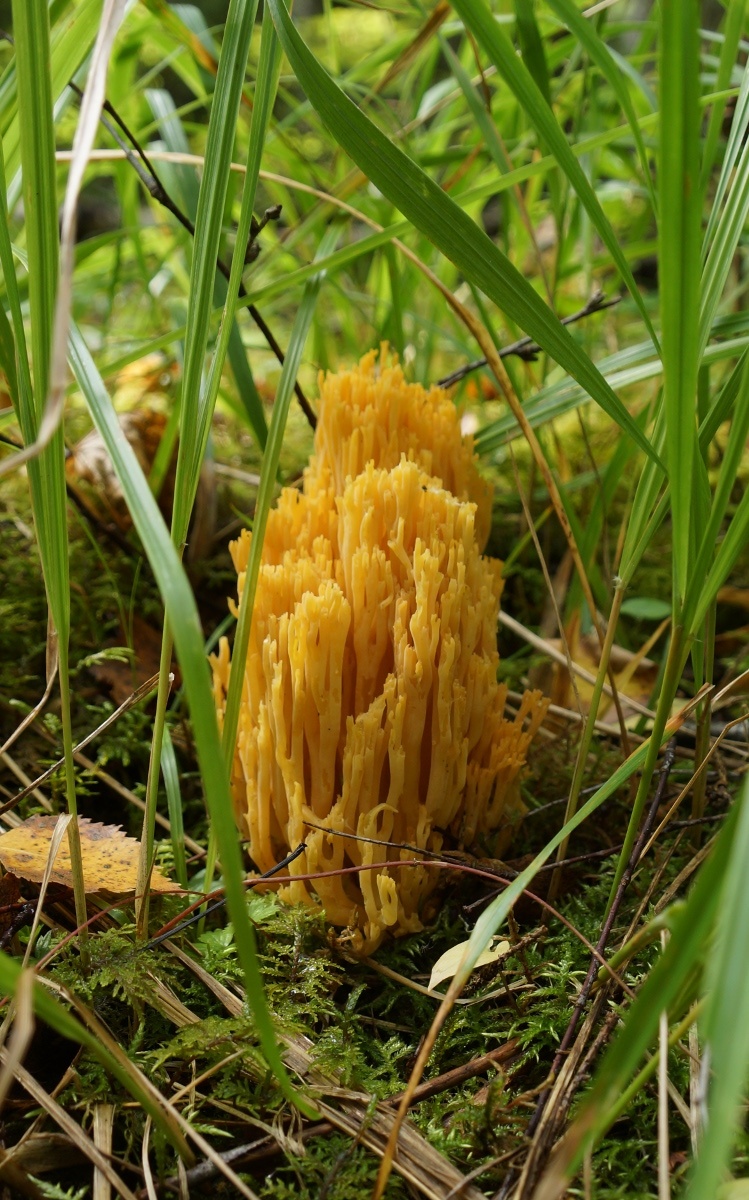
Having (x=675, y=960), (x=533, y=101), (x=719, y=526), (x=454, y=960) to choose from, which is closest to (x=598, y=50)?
(x=533, y=101)

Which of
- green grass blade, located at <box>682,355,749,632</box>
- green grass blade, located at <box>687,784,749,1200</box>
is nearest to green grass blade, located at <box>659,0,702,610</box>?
green grass blade, located at <box>682,355,749,632</box>

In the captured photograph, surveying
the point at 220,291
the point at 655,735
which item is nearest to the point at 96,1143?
the point at 655,735

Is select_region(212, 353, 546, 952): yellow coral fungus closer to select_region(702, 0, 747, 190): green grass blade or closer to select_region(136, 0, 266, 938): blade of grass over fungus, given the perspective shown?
select_region(136, 0, 266, 938): blade of grass over fungus

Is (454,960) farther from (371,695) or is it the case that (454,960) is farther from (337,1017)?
(371,695)

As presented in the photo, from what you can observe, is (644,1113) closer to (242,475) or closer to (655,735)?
(655,735)

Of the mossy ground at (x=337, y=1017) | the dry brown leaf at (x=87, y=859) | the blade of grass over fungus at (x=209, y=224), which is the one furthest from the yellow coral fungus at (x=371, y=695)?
the blade of grass over fungus at (x=209, y=224)
